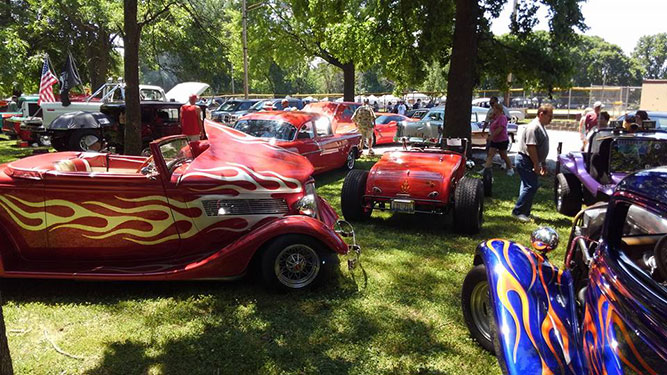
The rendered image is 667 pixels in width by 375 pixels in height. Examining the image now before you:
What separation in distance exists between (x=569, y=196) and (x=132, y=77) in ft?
24.7

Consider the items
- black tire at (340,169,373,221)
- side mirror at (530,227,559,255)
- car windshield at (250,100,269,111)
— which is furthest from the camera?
car windshield at (250,100,269,111)

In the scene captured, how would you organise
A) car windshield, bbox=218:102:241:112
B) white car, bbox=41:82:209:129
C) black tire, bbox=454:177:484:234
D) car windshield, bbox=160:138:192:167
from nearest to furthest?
car windshield, bbox=160:138:192:167 → black tire, bbox=454:177:484:234 → white car, bbox=41:82:209:129 → car windshield, bbox=218:102:241:112

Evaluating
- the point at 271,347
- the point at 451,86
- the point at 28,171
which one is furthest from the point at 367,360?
the point at 451,86

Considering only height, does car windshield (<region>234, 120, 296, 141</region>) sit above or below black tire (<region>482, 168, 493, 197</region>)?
above

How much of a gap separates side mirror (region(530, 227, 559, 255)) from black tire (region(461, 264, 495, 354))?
0.45m

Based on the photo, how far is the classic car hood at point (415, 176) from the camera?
21.5ft

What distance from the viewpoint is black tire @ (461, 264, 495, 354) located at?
3.67 meters

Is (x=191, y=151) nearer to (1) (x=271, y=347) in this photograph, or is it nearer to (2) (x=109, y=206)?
(2) (x=109, y=206)

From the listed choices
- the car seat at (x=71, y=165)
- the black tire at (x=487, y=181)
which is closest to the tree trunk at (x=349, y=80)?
the black tire at (x=487, y=181)

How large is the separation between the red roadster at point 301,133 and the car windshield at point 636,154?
555 centimetres

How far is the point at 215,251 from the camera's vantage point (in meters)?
4.56

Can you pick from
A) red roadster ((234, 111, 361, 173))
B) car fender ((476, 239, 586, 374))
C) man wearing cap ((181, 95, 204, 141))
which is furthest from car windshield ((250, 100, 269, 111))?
car fender ((476, 239, 586, 374))

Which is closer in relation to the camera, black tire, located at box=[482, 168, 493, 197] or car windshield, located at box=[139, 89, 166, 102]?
black tire, located at box=[482, 168, 493, 197]

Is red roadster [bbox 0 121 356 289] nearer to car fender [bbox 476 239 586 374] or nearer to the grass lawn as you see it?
the grass lawn
